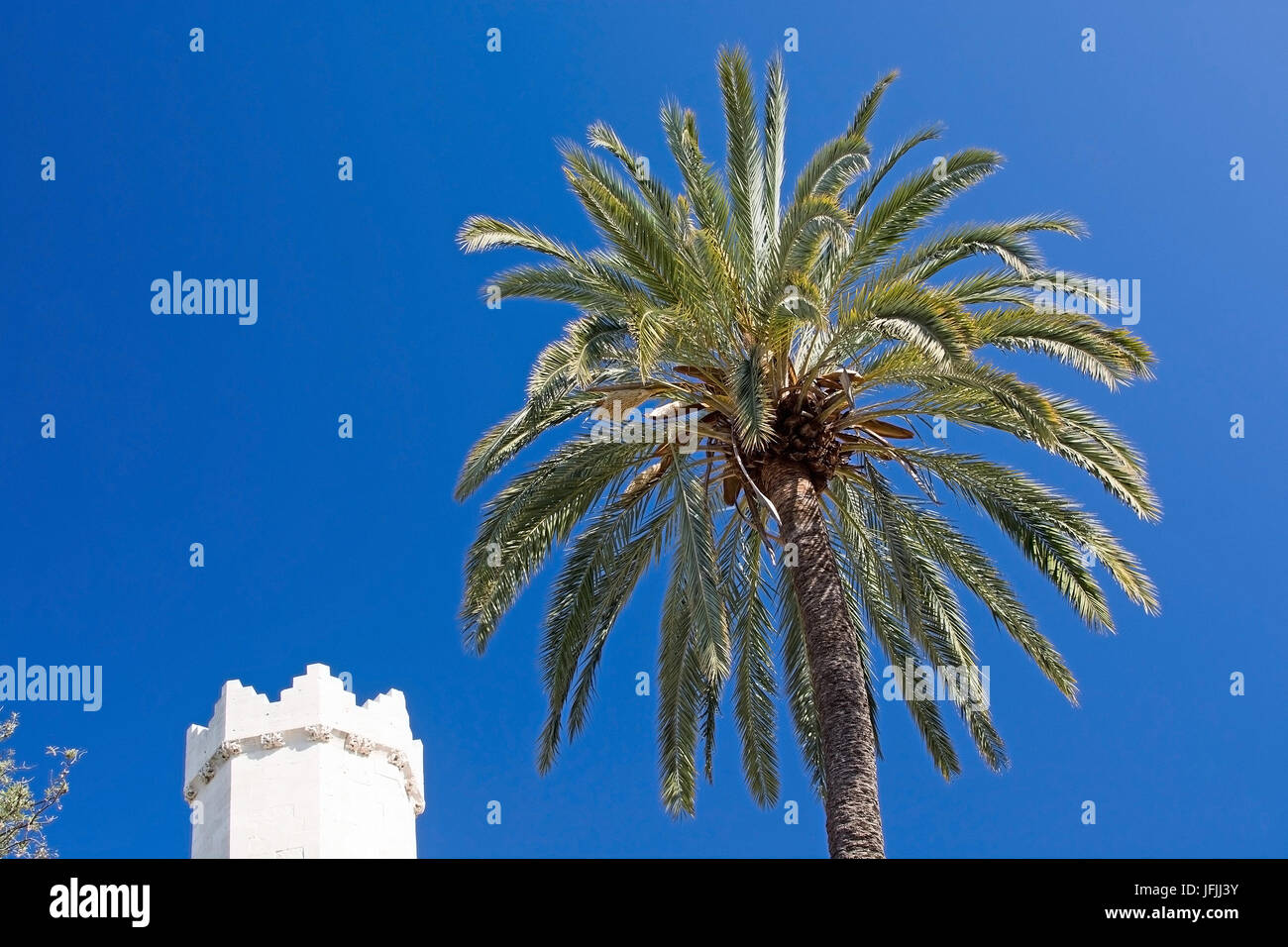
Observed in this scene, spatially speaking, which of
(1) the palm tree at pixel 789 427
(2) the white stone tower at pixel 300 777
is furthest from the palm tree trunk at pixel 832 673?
(2) the white stone tower at pixel 300 777

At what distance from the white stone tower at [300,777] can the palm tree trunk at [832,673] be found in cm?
1061

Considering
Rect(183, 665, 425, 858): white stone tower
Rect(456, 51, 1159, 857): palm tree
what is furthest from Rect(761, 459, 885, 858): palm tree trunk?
Rect(183, 665, 425, 858): white stone tower

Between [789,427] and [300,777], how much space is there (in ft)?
37.3

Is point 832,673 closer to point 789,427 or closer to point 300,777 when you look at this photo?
point 789,427

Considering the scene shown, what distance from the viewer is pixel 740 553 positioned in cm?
1733

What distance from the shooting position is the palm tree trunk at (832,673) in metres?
13.9

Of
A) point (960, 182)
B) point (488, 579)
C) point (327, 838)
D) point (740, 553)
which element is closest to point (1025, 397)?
point (960, 182)

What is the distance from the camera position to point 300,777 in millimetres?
23422

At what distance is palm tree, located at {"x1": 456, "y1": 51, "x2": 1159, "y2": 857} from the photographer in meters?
14.6

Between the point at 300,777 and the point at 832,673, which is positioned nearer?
the point at 832,673

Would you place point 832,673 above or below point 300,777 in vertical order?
above

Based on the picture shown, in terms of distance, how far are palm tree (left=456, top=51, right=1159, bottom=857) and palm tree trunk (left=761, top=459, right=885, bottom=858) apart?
2 centimetres

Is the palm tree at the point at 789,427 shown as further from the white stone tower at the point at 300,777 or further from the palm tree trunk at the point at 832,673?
the white stone tower at the point at 300,777

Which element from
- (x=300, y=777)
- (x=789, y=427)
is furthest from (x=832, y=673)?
(x=300, y=777)
